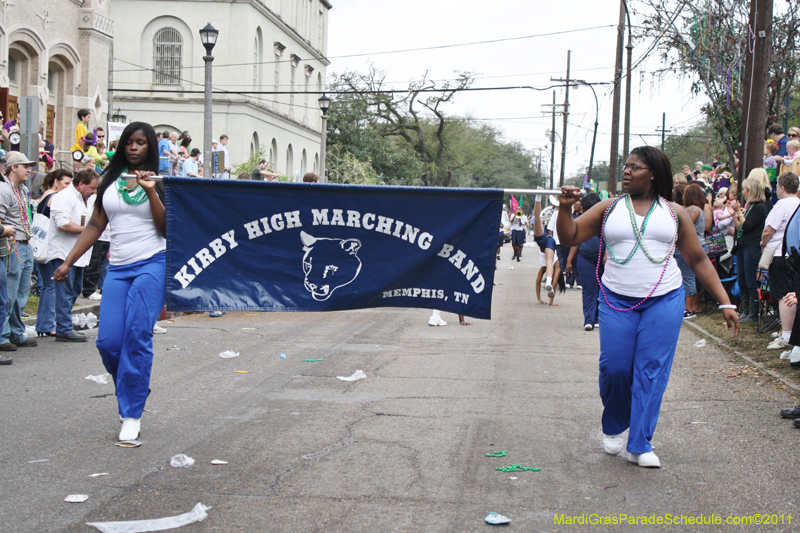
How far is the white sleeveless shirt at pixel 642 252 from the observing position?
524cm

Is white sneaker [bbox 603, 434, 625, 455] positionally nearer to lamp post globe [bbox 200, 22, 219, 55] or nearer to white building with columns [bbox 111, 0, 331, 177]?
lamp post globe [bbox 200, 22, 219, 55]

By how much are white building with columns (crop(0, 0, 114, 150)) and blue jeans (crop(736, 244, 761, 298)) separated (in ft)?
60.9

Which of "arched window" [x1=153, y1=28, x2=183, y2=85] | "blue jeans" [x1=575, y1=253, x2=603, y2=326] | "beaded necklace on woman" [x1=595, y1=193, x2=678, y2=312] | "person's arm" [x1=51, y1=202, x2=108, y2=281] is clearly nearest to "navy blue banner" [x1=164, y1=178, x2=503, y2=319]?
"person's arm" [x1=51, y1=202, x2=108, y2=281]

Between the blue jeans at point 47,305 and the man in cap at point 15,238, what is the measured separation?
0.46m

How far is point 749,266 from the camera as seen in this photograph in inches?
454

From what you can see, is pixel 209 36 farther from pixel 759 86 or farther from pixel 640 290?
pixel 640 290

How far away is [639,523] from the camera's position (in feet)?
13.9

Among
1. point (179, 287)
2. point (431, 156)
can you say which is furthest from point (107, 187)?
point (431, 156)

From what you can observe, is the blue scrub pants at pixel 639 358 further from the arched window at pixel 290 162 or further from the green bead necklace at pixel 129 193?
the arched window at pixel 290 162

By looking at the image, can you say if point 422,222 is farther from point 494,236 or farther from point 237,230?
point 237,230

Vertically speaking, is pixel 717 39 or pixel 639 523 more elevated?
pixel 717 39

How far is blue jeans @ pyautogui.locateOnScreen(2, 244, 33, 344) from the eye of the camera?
369 inches

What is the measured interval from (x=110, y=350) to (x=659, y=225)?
370 centimetres

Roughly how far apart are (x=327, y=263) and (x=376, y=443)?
1.30 m
